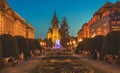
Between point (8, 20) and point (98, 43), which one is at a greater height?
point (8, 20)

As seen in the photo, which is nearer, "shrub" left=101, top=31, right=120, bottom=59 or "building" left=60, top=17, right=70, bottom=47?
"shrub" left=101, top=31, right=120, bottom=59

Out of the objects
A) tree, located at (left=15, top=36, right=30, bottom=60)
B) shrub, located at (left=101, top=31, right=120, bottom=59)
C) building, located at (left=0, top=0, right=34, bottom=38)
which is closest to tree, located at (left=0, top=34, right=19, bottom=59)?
A: tree, located at (left=15, top=36, right=30, bottom=60)

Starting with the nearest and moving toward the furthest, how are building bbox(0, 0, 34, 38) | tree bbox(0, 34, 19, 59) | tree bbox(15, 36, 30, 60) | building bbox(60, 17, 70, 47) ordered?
tree bbox(0, 34, 19, 59), tree bbox(15, 36, 30, 60), building bbox(0, 0, 34, 38), building bbox(60, 17, 70, 47)

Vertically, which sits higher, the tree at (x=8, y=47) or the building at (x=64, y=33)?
the building at (x=64, y=33)

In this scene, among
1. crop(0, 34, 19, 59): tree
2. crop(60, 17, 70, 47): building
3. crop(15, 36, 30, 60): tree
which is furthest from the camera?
crop(60, 17, 70, 47): building

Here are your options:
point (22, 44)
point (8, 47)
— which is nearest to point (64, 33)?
point (22, 44)

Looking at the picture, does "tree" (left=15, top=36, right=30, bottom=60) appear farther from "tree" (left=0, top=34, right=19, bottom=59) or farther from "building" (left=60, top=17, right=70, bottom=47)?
"building" (left=60, top=17, right=70, bottom=47)

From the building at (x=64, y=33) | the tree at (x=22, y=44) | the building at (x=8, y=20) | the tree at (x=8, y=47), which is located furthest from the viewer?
the building at (x=64, y=33)

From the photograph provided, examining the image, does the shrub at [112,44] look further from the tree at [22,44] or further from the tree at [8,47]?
the tree at [22,44]

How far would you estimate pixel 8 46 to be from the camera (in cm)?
3853

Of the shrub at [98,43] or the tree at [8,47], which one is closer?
the tree at [8,47]

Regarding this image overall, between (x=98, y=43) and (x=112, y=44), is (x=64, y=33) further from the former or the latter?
(x=112, y=44)

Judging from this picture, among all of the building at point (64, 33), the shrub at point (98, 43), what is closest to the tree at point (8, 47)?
the shrub at point (98, 43)

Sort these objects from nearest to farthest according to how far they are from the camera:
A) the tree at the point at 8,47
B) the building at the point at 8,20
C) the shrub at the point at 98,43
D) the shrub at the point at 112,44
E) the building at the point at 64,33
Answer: the tree at the point at 8,47
the shrub at the point at 112,44
the shrub at the point at 98,43
the building at the point at 8,20
the building at the point at 64,33
